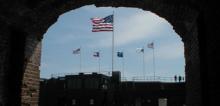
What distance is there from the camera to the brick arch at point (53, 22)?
9.75m

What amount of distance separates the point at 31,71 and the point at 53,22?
1.33 m

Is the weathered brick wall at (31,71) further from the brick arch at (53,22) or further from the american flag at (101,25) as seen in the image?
the american flag at (101,25)

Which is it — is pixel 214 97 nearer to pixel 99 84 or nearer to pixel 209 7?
pixel 209 7

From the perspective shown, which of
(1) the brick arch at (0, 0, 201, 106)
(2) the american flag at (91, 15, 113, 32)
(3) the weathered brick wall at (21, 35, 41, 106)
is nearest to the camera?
(1) the brick arch at (0, 0, 201, 106)

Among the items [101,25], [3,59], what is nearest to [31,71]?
[3,59]

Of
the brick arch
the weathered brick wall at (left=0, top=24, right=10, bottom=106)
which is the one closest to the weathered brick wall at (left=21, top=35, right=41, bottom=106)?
the brick arch

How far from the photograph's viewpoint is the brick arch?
9.75m

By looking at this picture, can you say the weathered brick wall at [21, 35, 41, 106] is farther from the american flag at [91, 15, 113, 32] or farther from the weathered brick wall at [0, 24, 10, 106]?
the american flag at [91, 15, 113, 32]

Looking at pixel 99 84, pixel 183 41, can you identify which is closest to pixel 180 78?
pixel 99 84

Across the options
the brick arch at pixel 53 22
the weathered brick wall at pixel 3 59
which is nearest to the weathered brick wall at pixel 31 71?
the brick arch at pixel 53 22

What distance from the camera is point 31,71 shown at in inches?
430

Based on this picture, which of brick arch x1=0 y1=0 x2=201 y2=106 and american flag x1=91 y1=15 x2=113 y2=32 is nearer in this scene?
brick arch x1=0 y1=0 x2=201 y2=106

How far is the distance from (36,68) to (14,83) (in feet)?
3.45

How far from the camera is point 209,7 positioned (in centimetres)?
772
